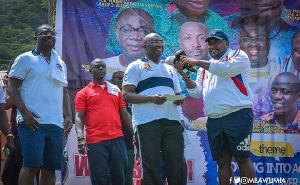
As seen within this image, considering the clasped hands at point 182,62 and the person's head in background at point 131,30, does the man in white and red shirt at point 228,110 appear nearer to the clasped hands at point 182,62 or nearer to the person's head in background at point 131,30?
Result: the clasped hands at point 182,62

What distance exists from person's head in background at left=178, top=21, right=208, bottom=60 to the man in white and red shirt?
2.35 m

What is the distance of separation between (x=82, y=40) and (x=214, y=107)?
3.01 meters

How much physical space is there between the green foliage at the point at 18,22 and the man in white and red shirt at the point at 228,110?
8.97 meters

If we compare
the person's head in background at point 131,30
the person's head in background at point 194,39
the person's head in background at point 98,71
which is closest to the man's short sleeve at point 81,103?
the person's head in background at point 98,71

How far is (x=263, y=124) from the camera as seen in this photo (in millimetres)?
8836

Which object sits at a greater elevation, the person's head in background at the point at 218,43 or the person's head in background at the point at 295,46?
the person's head in background at the point at 295,46

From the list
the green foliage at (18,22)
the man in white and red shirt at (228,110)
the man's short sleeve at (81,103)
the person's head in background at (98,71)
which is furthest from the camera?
the green foliage at (18,22)

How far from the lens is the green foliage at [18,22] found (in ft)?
50.3

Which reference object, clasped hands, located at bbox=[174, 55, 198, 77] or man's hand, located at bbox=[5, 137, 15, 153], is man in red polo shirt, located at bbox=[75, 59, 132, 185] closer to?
man's hand, located at bbox=[5, 137, 15, 153]

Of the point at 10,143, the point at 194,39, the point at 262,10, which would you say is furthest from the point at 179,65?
the point at 262,10

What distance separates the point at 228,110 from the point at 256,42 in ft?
9.07

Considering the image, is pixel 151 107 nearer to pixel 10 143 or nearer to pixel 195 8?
pixel 10 143

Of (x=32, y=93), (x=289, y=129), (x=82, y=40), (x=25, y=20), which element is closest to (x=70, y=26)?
(x=82, y=40)

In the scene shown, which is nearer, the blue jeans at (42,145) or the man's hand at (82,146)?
the blue jeans at (42,145)
